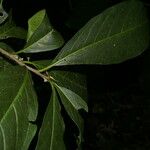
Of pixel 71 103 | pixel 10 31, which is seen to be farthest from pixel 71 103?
pixel 10 31

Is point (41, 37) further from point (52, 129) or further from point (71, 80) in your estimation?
point (52, 129)

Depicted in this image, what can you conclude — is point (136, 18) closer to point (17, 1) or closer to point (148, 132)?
point (17, 1)

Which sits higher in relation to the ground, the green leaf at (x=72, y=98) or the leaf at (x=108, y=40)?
the leaf at (x=108, y=40)

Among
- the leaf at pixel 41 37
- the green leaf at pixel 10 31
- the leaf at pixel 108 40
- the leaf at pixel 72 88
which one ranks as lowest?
the leaf at pixel 72 88

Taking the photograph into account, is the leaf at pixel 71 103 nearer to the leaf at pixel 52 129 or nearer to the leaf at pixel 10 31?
the leaf at pixel 52 129

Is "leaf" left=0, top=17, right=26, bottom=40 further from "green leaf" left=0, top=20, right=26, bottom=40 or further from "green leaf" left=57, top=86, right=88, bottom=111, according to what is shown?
"green leaf" left=57, top=86, right=88, bottom=111

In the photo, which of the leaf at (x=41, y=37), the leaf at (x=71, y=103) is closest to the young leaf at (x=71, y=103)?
the leaf at (x=71, y=103)
